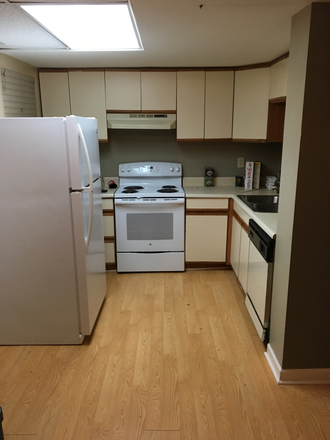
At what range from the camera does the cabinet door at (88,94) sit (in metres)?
3.71

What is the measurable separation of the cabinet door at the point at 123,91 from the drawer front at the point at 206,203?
3.82 feet

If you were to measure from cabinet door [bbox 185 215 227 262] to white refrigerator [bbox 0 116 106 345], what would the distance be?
4.52ft

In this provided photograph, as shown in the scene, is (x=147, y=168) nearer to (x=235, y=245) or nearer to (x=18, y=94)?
(x=235, y=245)

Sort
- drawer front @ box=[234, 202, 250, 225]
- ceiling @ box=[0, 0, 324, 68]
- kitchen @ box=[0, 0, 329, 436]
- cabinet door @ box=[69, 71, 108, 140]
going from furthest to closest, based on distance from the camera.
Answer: cabinet door @ box=[69, 71, 108, 140] → drawer front @ box=[234, 202, 250, 225] → kitchen @ box=[0, 0, 329, 436] → ceiling @ box=[0, 0, 324, 68]

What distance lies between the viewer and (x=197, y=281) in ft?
12.2

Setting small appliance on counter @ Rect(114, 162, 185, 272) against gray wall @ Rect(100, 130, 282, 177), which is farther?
gray wall @ Rect(100, 130, 282, 177)

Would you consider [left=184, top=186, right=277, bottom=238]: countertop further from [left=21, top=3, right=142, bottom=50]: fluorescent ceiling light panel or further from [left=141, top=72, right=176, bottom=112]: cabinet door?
[left=21, top=3, right=142, bottom=50]: fluorescent ceiling light panel

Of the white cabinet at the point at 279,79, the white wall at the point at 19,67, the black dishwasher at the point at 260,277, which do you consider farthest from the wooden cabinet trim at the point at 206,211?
the white wall at the point at 19,67

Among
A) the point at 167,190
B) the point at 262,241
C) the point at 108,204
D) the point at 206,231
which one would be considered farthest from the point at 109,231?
the point at 262,241

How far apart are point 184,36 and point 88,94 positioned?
Answer: 159 centimetres

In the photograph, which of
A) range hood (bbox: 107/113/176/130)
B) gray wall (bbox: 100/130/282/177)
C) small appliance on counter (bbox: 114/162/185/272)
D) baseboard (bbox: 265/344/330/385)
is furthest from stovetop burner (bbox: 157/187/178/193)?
baseboard (bbox: 265/344/330/385)

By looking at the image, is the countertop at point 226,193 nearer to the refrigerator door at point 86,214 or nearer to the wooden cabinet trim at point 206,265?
the wooden cabinet trim at point 206,265

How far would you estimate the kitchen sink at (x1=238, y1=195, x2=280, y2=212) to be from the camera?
11.2ft

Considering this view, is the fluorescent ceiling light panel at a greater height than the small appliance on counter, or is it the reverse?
the fluorescent ceiling light panel
